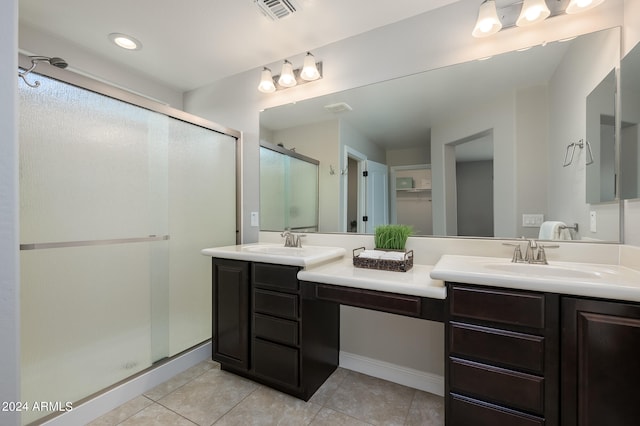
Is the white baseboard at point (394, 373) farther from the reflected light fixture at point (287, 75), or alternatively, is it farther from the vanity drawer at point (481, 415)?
the reflected light fixture at point (287, 75)

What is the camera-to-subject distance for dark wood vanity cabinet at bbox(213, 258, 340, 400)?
1545 mm

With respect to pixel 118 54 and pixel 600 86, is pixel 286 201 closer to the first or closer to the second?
pixel 118 54

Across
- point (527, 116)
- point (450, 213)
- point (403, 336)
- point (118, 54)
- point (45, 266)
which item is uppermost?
point (118, 54)

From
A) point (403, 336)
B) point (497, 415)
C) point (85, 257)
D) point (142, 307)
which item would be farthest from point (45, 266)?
point (497, 415)

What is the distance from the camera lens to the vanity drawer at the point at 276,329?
1.55 m

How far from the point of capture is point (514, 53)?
1455 mm

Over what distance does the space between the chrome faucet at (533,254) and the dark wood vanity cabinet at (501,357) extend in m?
0.40

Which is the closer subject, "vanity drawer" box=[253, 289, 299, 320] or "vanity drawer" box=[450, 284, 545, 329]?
"vanity drawer" box=[450, 284, 545, 329]

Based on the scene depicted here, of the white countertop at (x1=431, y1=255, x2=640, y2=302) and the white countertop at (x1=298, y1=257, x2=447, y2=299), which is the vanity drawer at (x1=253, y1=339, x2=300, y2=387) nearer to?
the white countertop at (x1=298, y1=257, x2=447, y2=299)

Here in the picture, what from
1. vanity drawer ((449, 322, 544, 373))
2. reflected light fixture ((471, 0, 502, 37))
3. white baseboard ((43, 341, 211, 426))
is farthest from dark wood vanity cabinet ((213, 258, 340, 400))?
reflected light fixture ((471, 0, 502, 37))

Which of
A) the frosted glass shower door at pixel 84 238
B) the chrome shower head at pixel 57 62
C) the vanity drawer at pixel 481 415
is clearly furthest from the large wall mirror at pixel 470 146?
the chrome shower head at pixel 57 62

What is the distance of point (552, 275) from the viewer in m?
1.23

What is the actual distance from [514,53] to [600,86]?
0.42m

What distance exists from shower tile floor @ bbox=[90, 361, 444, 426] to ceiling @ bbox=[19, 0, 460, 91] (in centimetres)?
235
